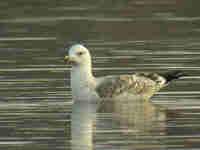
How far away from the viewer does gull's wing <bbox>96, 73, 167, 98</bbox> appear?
19.1 m

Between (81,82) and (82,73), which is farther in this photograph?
(82,73)

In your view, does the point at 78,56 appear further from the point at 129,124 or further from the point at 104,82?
the point at 129,124

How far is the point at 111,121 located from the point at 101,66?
236 inches

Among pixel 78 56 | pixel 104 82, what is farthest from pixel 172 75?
pixel 78 56

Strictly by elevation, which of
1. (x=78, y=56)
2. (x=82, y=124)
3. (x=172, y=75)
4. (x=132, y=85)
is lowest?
(x=82, y=124)

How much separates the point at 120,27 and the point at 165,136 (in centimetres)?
1406

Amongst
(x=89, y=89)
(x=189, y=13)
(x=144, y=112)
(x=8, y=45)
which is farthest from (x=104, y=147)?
(x=189, y=13)

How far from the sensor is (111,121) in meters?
16.5

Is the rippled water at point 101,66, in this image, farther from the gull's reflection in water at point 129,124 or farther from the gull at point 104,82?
the gull at point 104,82

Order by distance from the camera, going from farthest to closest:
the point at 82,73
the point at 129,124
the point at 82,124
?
the point at 82,73
the point at 82,124
the point at 129,124

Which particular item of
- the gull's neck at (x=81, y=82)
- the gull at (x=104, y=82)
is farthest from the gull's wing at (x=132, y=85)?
the gull's neck at (x=81, y=82)

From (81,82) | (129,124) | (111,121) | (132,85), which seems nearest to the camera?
(129,124)

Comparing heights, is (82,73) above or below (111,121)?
above

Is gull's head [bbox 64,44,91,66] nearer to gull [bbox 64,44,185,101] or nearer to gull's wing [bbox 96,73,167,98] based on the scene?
gull [bbox 64,44,185,101]
